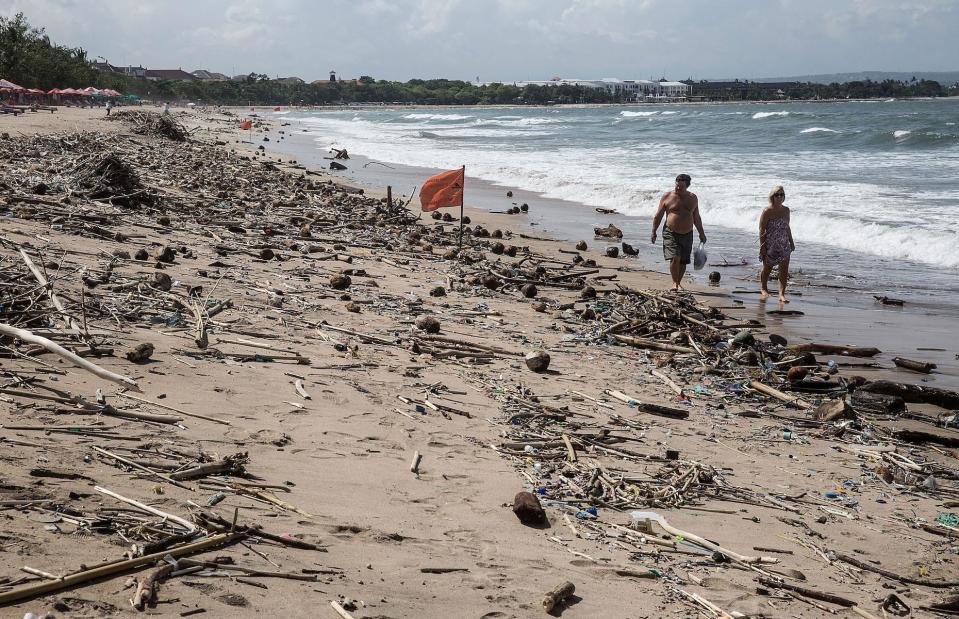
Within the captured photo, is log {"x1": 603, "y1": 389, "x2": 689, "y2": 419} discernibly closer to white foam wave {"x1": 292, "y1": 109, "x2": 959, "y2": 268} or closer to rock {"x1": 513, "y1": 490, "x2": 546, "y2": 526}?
rock {"x1": 513, "y1": 490, "x2": 546, "y2": 526}

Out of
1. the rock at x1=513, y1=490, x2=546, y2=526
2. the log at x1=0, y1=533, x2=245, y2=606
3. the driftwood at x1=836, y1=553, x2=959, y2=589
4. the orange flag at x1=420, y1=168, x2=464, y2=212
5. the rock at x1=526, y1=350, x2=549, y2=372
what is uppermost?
the orange flag at x1=420, y1=168, x2=464, y2=212

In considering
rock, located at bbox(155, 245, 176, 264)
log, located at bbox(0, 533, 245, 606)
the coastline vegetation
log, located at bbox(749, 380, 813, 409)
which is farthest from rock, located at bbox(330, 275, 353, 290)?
the coastline vegetation

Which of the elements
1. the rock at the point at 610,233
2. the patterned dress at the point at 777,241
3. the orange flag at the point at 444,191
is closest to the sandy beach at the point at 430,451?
the patterned dress at the point at 777,241

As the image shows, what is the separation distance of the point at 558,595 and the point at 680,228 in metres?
7.52

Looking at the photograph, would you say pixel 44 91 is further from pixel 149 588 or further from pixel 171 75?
pixel 171 75

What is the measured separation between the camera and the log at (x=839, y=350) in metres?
7.21

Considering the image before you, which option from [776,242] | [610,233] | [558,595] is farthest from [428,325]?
[610,233]

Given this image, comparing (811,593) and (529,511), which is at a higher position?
(529,511)

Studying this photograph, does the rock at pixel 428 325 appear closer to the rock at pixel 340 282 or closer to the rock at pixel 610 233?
the rock at pixel 340 282

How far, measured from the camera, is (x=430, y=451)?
4219 millimetres

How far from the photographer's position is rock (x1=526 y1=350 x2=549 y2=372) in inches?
234

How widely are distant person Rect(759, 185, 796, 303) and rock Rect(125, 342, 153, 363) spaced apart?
287 inches

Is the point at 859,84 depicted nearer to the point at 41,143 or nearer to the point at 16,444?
the point at 41,143

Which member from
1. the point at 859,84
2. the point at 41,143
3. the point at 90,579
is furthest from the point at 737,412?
the point at 859,84
